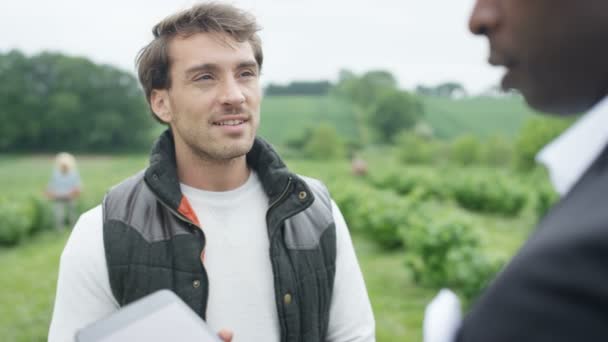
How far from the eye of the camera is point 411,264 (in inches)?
294

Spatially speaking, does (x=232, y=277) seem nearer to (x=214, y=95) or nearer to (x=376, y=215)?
(x=214, y=95)

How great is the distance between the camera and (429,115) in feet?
162

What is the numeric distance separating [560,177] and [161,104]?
5.96 ft

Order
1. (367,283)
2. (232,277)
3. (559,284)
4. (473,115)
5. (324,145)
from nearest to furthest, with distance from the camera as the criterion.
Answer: (559,284) < (232,277) < (367,283) < (324,145) < (473,115)

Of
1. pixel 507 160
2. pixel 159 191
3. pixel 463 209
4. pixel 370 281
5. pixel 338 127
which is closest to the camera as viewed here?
pixel 159 191

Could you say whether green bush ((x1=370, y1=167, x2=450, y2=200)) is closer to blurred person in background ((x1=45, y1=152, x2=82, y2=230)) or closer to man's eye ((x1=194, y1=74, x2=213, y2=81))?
blurred person in background ((x1=45, y1=152, x2=82, y2=230))

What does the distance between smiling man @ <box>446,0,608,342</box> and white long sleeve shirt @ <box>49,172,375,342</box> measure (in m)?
1.33

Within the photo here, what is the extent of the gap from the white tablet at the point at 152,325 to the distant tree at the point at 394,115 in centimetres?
4583

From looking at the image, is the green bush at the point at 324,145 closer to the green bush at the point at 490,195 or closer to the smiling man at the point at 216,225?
the green bush at the point at 490,195

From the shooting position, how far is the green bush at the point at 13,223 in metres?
10.4

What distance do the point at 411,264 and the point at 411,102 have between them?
139 feet

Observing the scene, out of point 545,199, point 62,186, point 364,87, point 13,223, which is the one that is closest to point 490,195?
point 545,199

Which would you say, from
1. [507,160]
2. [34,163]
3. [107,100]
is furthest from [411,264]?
[107,100]

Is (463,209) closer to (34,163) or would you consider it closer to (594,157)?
(594,157)
